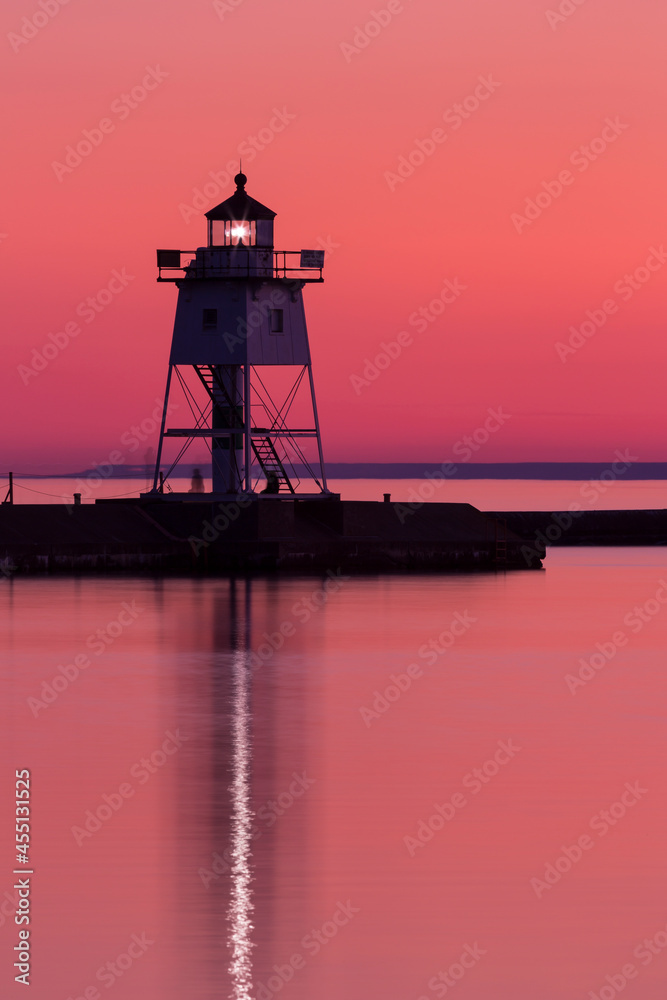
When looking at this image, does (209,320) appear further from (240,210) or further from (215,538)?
(215,538)

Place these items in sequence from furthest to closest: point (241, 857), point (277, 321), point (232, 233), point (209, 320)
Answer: point (277, 321) < point (209, 320) < point (232, 233) < point (241, 857)

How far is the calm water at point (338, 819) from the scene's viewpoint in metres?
11.7

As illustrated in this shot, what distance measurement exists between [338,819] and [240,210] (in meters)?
46.8

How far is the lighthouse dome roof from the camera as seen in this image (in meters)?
61.3

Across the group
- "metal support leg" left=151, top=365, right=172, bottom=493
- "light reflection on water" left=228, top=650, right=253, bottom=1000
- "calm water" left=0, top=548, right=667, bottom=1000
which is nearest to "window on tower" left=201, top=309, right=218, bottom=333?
"metal support leg" left=151, top=365, right=172, bottom=493

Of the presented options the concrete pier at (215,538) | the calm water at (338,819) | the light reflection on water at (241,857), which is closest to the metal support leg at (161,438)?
the concrete pier at (215,538)

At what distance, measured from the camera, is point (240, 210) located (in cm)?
6138

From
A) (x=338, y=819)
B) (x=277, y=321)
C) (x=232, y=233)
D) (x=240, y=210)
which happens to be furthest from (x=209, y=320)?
(x=338, y=819)

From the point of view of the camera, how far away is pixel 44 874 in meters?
14.0

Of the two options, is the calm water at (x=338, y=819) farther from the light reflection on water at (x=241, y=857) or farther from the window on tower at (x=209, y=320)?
the window on tower at (x=209, y=320)

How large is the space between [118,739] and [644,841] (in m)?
8.16

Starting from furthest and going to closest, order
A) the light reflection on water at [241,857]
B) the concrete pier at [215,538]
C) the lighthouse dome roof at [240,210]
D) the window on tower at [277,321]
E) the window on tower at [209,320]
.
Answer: the window on tower at [277,321] → the window on tower at [209,320] → the lighthouse dome roof at [240,210] → the concrete pier at [215,538] → the light reflection on water at [241,857]

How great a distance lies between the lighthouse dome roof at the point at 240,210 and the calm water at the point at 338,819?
28052 mm

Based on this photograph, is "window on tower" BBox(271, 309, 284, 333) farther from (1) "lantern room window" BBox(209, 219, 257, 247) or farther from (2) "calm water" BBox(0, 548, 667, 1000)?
(2) "calm water" BBox(0, 548, 667, 1000)
